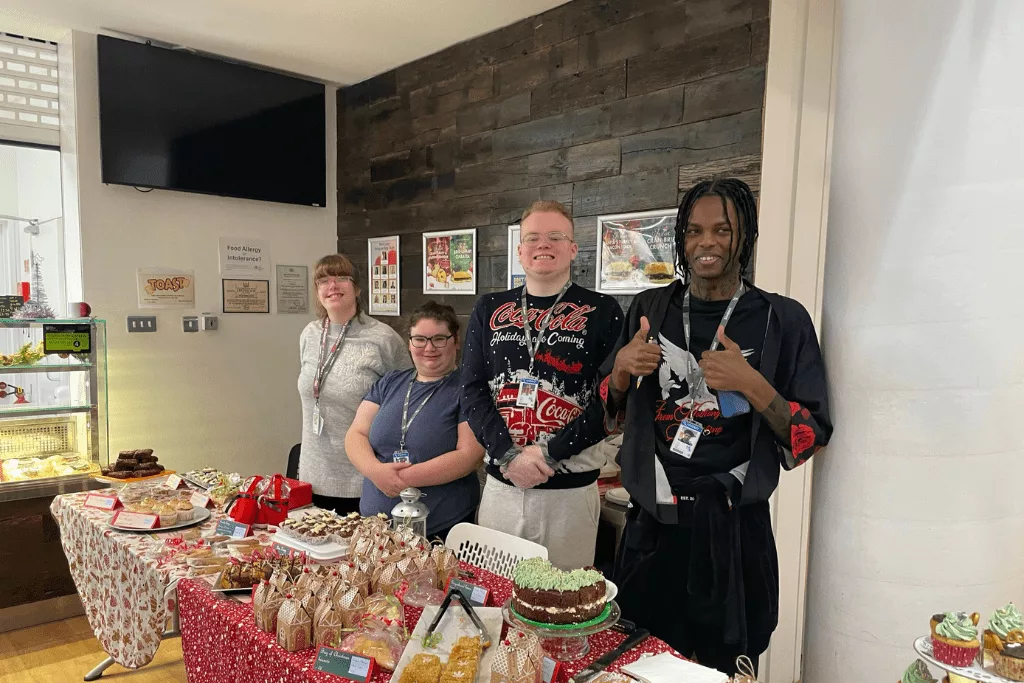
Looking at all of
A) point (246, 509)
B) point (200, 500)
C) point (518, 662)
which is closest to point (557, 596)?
point (518, 662)

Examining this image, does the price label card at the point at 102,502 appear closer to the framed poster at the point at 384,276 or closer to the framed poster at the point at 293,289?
the framed poster at the point at 384,276

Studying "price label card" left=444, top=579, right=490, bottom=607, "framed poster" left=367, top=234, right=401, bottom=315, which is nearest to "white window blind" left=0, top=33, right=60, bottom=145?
"framed poster" left=367, top=234, right=401, bottom=315

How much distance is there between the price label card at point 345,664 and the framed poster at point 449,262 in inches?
112

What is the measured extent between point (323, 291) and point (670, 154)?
1614mm

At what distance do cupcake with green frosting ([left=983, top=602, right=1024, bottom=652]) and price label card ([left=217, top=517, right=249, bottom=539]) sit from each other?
1936 millimetres

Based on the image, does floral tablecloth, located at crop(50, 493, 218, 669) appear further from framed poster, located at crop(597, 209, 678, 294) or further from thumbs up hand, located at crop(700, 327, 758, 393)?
framed poster, located at crop(597, 209, 678, 294)

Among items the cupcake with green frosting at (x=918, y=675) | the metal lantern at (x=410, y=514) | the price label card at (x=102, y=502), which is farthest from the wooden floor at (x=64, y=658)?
the cupcake with green frosting at (x=918, y=675)

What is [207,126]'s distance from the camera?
14.1 feet

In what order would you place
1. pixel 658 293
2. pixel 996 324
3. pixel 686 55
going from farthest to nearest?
pixel 686 55
pixel 658 293
pixel 996 324

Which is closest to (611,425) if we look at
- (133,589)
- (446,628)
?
(446,628)

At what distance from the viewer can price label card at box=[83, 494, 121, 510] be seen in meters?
2.52

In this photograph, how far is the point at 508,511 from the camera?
2.12 metres

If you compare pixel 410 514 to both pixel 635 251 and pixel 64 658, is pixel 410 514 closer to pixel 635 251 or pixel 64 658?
pixel 635 251

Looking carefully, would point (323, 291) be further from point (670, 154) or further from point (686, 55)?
point (686, 55)
